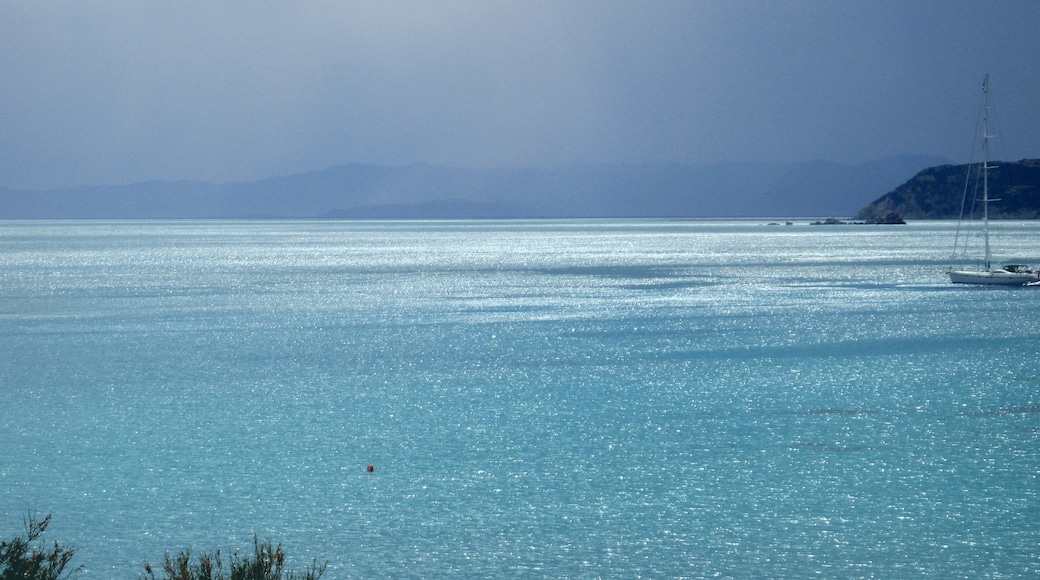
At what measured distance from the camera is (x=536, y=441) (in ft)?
61.2

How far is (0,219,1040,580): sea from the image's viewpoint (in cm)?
1316

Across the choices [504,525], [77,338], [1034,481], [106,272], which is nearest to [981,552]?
[1034,481]

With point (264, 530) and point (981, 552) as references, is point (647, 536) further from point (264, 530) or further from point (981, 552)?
point (264, 530)

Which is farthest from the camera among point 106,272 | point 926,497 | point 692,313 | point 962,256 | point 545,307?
point 962,256

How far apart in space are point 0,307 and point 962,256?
6987 cm

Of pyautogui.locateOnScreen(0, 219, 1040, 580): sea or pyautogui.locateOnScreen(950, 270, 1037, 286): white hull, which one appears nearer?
pyautogui.locateOnScreen(0, 219, 1040, 580): sea

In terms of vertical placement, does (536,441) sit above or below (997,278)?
below

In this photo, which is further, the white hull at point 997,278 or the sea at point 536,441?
the white hull at point 997,278

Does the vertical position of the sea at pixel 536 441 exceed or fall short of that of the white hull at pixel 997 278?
it falls short

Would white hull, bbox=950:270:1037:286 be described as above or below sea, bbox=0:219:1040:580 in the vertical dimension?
above

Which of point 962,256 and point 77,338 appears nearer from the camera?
point 77,338

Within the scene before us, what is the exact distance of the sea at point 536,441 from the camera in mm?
13156

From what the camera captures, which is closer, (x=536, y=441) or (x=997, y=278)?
(x=536, y=441)

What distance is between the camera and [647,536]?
13461 millimetres
